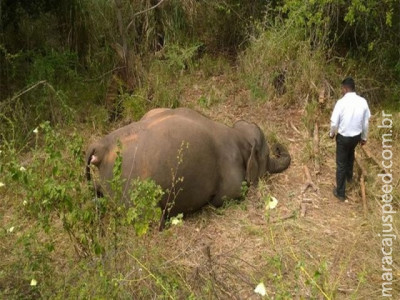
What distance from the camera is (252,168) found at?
5.35m

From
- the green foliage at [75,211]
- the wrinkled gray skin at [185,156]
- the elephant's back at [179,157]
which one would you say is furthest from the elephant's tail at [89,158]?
the green foliage at [75,211]

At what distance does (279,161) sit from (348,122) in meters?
1.14

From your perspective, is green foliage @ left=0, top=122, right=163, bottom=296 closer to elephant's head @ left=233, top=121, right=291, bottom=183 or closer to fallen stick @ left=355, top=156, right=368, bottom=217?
elephant's head @ left=233, top=121, right=291, bottom=183

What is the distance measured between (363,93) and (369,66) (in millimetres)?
578

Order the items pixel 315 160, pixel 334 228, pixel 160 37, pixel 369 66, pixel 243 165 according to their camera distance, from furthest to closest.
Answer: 1. pixel 160 37
2. pixel 369 66
3. pixel 315 160
4. pixel 243 165
5. pixel 334 228

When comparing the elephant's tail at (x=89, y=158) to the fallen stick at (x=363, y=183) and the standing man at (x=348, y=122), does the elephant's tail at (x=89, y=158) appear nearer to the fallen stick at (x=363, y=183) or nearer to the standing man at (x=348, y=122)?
the standing man at (x=348, y=122)

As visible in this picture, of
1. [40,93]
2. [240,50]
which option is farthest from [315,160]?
[40,93]

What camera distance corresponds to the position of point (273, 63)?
7145mm

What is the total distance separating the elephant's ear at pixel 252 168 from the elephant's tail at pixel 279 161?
306mm

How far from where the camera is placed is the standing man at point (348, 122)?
487 centimetres

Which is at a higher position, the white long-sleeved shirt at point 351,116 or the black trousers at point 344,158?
the white long-sleeved shirt at point 351,116

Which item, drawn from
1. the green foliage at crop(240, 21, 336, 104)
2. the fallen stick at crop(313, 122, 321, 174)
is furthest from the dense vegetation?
the fallen stick at crop(313, 122, 321, 174)

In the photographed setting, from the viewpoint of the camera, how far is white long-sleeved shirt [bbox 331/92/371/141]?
486 cm

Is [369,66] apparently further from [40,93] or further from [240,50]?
[40,93]
